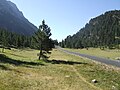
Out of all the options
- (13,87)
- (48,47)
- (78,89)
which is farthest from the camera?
(48,47)

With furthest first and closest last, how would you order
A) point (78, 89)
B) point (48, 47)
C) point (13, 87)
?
point (48, 47), point (78, 89), point (13, 87)

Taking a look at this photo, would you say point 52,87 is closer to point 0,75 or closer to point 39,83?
point 39,83

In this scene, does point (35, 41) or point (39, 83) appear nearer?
point (39, 83)

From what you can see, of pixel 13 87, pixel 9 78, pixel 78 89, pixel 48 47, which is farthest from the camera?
pixel 48 47

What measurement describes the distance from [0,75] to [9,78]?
1.91 metres

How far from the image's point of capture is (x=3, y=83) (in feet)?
93.7

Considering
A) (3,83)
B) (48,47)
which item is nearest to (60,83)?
(3,83)

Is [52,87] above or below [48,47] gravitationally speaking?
below

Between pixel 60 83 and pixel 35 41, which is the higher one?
pixel 35 41

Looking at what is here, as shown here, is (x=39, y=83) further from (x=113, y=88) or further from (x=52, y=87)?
(x=113, y=88)

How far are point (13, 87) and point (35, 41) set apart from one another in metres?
45.6

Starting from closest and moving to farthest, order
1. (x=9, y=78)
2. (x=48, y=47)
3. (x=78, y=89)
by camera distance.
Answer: (x=78, y=89) < (x=9, y=78) < (x=48, y=47)

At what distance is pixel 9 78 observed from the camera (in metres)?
31.8

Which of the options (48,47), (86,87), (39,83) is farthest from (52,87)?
(48,47)
